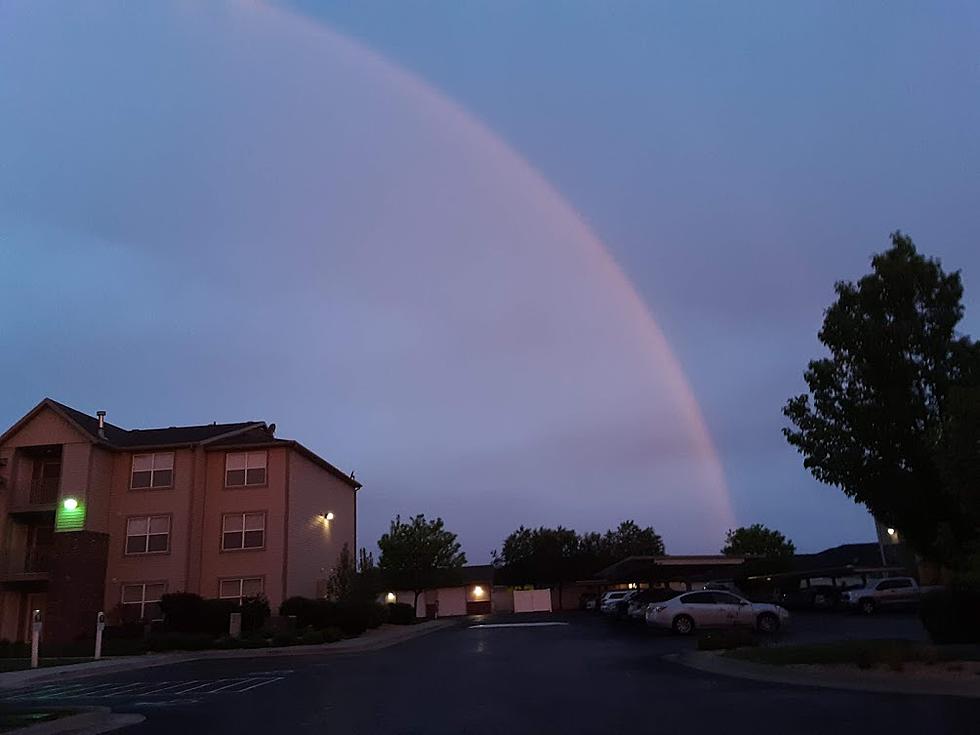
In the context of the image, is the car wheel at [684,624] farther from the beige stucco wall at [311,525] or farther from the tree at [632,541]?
the tree at [632,541]

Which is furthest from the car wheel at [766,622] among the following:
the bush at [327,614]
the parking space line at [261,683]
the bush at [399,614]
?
the bush at [399,614]

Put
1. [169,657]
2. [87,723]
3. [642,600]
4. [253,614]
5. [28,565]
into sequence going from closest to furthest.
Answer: [87,723] → [169,657] → [253,614] → [28,565] → [642,600]

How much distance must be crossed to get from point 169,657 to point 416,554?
38365 millimetres

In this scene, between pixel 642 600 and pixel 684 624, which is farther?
pixel 642 600

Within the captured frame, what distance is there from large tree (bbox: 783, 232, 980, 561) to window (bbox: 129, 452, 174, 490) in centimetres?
3061

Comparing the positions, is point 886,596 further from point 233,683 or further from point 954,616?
point 233,683

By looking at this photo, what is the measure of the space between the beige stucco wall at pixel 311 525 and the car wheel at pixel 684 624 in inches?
691

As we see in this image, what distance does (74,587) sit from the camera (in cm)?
3797

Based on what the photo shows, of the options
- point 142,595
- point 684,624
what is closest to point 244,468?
point 142,595

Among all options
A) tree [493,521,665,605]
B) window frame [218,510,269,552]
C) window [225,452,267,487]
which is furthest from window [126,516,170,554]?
tree [493,521,665,605]

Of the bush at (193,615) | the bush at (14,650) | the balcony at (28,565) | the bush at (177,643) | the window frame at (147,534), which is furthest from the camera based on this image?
the window frame at (147,534)

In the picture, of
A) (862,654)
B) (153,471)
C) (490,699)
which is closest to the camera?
(490,699)

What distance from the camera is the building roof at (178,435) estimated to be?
134ft

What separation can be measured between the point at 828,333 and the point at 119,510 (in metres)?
32.8
